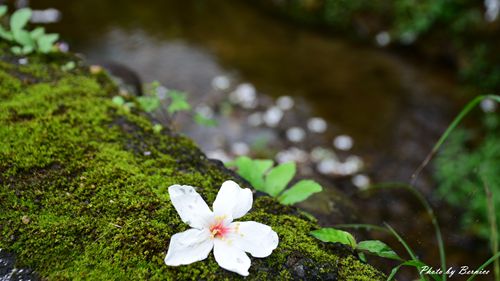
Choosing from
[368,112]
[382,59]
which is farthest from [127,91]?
[382,59]

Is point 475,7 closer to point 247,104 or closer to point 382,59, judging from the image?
point 382,59

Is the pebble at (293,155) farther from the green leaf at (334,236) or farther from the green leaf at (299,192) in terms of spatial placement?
the green leaf at (334,236)

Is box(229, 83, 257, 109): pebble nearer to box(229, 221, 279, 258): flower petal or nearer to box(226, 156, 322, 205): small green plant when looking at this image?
box(226, 156, 322, 205): small green plant

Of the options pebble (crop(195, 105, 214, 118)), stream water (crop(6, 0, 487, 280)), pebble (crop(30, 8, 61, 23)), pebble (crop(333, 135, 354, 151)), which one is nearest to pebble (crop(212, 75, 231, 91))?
stream water (crop(6, 0, 487, 280))

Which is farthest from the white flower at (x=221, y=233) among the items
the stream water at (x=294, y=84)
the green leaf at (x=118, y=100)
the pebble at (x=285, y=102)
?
the pebble at (x=285, y=102)

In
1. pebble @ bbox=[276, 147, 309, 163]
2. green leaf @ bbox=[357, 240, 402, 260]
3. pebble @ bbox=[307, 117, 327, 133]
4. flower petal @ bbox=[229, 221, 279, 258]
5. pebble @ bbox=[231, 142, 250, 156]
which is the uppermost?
flower petal @ bbox=[229, 221, 279, 258]

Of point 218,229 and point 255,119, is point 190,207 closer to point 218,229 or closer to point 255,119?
point 218,229

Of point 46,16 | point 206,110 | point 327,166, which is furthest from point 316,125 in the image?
point 46,16
